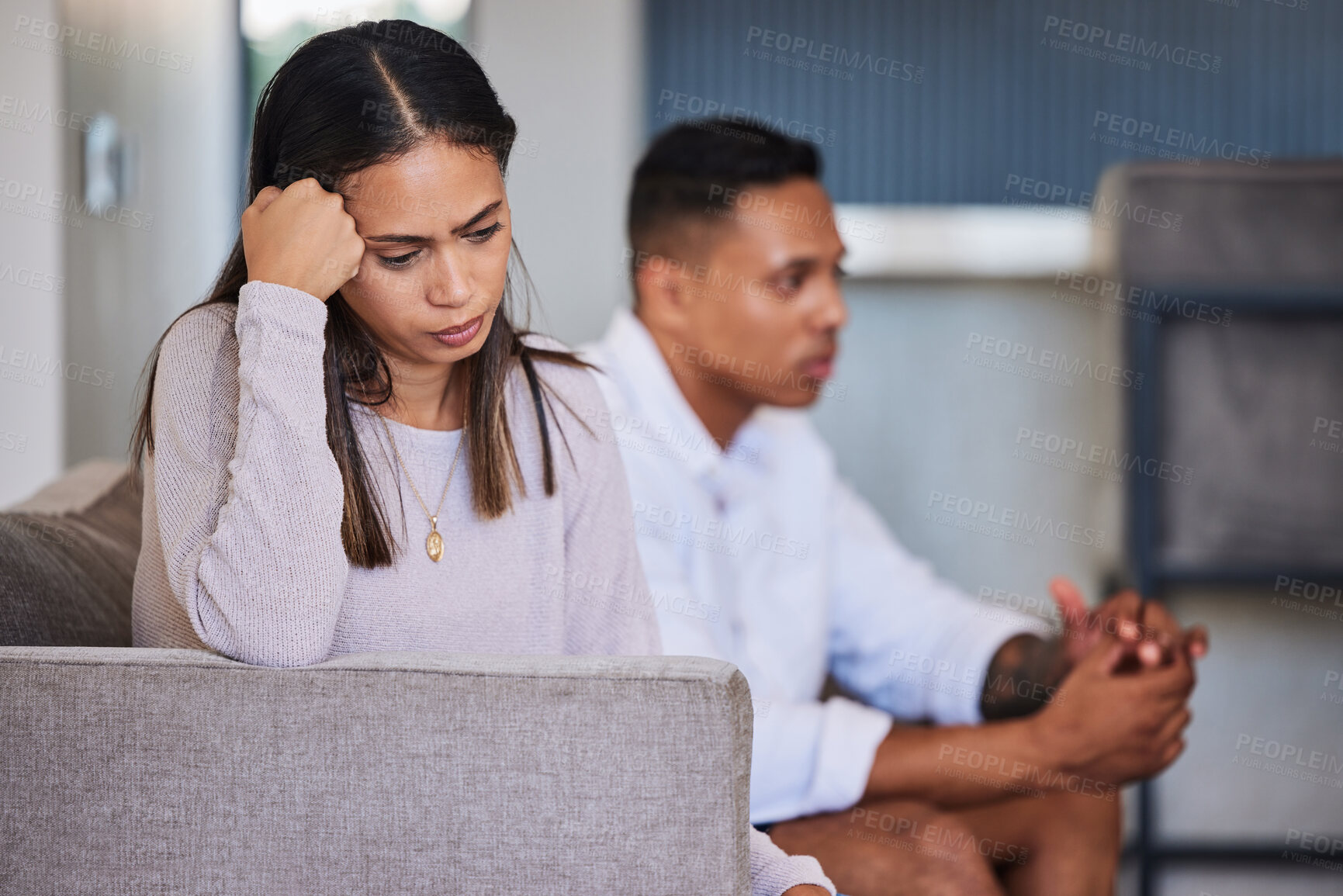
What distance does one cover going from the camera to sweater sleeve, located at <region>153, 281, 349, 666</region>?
0.90m

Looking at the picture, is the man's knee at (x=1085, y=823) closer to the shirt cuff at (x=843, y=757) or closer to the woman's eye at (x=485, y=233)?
the shirt cuff at (x=843, y=757)

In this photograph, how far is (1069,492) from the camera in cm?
274

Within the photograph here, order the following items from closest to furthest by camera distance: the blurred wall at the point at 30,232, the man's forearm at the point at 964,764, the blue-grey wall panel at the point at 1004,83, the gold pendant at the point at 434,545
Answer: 1. the gold pendant at the point at 434,545
2. the man's forearm at the point at 964,764
3. the blurred wall at the point at 30,232
4. the blue-grey wall panel at the point at 1004,83

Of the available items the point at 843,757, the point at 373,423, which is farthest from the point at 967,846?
the point at 373,423

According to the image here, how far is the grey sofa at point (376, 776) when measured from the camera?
2.74ft

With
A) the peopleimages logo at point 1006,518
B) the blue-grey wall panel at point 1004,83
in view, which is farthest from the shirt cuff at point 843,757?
the blue-grey wall panel at point 1004,83

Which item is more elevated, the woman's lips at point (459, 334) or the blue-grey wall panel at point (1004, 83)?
the blue-grey wall panel at point (1004, 83)

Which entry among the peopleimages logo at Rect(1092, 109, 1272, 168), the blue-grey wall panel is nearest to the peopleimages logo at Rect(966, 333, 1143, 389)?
the blue-grey wall panel

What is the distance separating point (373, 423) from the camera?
1.12m

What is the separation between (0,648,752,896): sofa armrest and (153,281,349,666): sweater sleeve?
0.14 ft

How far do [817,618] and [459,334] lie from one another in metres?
0.92

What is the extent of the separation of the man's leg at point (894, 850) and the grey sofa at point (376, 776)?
21.3 inches

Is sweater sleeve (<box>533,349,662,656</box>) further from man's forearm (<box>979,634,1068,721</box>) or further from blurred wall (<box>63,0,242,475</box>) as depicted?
blurred wall (<box>63,0,242,475</box>)

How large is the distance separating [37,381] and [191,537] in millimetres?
1350
